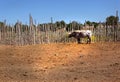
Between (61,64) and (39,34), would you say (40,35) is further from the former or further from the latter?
(61,64)

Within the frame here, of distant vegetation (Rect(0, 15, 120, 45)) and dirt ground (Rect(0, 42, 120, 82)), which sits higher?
distant vegetation (Rect(0, 15, 120, 45))

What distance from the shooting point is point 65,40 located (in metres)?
28.8

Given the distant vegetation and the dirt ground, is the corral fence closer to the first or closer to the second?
the distant vegetation

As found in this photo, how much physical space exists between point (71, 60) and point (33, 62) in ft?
5.64

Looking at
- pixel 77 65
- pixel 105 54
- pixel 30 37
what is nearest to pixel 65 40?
pixel 30 37

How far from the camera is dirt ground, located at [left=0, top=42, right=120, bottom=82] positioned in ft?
39.8

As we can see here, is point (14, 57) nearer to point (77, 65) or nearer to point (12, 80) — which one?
point (77, 65)

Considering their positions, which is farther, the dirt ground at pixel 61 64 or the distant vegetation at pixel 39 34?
the distant vegetation at pixel 39 34

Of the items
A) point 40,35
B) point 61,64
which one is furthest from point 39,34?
point 61,64

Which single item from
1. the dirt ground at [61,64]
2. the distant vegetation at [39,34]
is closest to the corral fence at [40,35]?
the distant vegetation at [39,34]

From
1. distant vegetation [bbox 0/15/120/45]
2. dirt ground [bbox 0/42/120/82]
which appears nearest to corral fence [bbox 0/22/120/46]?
distant vegetation [bbox 0/15/120/45]

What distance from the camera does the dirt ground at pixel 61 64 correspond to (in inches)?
478

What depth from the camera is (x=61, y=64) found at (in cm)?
1488

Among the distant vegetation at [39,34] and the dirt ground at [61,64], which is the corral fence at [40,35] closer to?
the distant vegetation at [39,34]
